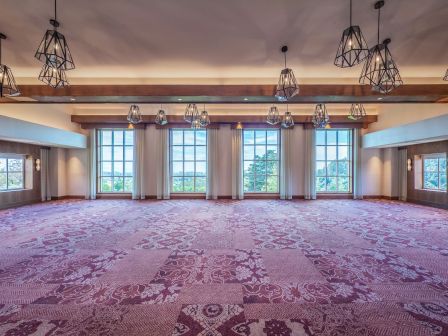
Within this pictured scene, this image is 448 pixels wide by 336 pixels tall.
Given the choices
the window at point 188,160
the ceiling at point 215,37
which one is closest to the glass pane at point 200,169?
the window at point 188,160

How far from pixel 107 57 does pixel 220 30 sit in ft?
9.17

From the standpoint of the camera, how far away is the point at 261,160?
11.3m

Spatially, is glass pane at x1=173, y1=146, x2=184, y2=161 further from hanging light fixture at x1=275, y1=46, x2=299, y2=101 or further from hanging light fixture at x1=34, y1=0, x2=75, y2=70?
hanging light fixture at x1=34, y1=0, x2=75, y2=70

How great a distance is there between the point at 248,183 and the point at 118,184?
6.66m

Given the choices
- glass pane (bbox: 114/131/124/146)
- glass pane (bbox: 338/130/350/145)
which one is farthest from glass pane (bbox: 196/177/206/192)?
glass pane (bbox: 338/130/350/145)

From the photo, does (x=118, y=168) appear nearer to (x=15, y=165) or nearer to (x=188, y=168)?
(x=188, y=168)

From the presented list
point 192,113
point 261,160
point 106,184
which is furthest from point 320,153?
point 106,184

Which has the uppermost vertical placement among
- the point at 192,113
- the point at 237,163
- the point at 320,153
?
the point at 192,113

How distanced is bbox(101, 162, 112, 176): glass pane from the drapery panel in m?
6.33

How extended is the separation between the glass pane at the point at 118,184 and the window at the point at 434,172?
13803 millimetres

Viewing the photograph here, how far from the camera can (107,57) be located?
16.8ft

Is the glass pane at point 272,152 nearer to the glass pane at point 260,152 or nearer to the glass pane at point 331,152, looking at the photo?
the glass pane at point 260,152

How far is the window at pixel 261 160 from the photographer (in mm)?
Answer: 11203

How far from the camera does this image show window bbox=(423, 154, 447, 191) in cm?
845
